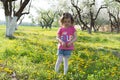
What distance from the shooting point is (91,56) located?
14.0 meters

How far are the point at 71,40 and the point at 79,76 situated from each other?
1.05 m

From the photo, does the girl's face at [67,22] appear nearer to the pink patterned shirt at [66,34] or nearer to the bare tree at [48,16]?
the pink patterned shirt at [66,34]

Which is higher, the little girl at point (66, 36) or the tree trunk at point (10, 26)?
the little girl at point (66, 36)

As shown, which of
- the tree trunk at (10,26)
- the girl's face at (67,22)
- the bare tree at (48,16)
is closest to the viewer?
the girl's face at (67,22)

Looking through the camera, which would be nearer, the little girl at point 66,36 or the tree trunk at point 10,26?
the little girl at point 66,36

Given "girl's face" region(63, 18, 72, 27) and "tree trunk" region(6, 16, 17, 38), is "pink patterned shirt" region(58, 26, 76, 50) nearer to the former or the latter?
"girl's face" region(63, 18, 72, 27)

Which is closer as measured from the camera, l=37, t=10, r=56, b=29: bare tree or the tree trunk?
the tree trunk

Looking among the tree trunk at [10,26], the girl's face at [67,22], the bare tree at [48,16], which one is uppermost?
the girl's face at [67,22]

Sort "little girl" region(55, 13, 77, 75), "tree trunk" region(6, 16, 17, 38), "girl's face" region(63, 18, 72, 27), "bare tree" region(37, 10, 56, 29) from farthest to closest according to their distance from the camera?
"bare tree" region(37, 10, 56, 29), "tree trunk" region(6, 16, 17, 38), "little girl" region(55, 13, 77, 75), "girl's face" region(63, 18, 72, 27)

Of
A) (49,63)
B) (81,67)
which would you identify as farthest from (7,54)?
(81,67)

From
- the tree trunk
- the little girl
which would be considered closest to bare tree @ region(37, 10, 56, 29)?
the tree trunk

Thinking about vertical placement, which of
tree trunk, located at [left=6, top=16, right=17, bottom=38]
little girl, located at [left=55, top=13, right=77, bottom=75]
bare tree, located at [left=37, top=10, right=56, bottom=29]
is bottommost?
bare tree, located at [left=37, top=10, right=56, bottom=29]

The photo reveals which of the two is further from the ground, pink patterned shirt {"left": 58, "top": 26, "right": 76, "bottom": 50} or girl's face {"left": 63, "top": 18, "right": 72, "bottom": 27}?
girl's face {"left": 63, "top": 18, "right": 72, "bottom": 27}

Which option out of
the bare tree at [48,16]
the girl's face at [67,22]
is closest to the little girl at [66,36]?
the girl's face at [67,22]
